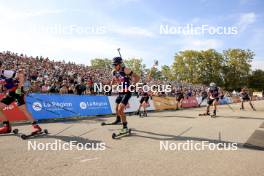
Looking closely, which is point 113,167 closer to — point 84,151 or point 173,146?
point 84,151

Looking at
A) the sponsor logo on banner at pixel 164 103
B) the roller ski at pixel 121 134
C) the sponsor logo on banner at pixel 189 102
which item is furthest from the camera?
the sponsor logo on banner at pixel 189 102

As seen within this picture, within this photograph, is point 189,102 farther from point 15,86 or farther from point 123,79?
point 15,86

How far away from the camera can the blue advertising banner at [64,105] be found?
600 inches

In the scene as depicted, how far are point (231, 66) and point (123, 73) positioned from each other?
336ft

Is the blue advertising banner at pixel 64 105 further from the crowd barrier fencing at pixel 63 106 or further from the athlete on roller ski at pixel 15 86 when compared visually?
the athlete on roller ski at pixel 15 86

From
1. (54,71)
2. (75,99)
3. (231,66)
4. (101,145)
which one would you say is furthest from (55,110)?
(231,66)

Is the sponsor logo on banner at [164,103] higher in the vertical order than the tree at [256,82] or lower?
lower

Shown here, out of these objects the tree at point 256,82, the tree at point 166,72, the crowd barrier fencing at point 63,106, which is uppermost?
the tree at point 166,72

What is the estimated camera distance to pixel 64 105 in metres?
16.9

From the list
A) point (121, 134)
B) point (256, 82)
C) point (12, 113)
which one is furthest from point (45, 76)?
point (256, 82)

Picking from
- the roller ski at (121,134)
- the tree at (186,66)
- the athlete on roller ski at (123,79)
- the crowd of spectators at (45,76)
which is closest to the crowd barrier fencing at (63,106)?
the crowd of spectators at (45,76)

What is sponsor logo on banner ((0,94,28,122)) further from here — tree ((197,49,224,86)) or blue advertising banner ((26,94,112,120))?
tree ((197,49,224,86))

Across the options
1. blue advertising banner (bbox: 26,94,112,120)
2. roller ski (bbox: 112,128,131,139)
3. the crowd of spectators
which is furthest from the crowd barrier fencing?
roller ski (bbox: 112,128,131,139)

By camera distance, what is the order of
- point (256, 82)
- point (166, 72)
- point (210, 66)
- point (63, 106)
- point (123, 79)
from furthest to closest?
point (256, 82) < point (166, 72) < point (210, 66) < point (63, 106) < point (123, 79)
